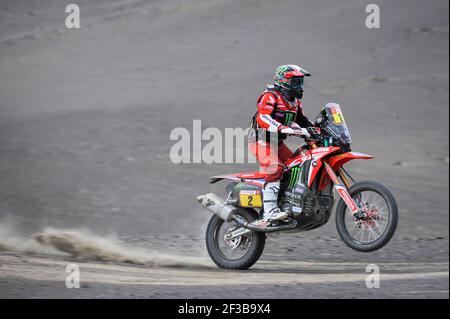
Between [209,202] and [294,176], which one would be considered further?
[209,202]

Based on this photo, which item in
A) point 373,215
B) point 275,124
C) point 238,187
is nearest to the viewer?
point 373,215

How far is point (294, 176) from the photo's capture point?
36.1 ft

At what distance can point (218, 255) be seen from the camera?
11.3 meters

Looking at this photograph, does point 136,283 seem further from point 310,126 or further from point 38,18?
point 38,18

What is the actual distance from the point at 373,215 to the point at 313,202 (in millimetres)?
780

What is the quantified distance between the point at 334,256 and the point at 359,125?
1115 cm

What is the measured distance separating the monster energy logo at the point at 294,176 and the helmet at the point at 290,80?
37.2 inches

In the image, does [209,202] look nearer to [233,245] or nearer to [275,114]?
[233,245]

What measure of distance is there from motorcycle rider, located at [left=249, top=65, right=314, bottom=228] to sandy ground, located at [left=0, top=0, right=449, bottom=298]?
3.05 ft

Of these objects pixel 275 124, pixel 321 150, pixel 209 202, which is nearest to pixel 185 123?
pixel 209 202

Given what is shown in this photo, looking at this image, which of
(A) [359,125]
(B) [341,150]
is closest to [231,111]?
(A) [359,125]

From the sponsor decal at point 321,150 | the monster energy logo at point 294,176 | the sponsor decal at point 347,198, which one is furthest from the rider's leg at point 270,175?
the sponsor decal at point 347,198

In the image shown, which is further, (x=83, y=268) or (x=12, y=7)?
(x=12, y=7)

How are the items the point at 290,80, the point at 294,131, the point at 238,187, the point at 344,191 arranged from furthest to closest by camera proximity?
1. the point at 238,187
2. the point at 290,80
3. the point at 294,131
4. the point at 344,191
